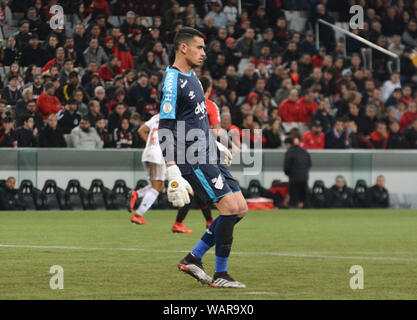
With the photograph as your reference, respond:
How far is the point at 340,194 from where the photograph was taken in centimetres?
2428

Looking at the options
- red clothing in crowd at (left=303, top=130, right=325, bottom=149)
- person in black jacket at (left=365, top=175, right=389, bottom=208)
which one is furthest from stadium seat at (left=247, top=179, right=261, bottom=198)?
person in black jacket at (left=365, top=175, right=389, bottom=208)

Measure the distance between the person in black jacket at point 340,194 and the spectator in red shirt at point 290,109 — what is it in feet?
7.38

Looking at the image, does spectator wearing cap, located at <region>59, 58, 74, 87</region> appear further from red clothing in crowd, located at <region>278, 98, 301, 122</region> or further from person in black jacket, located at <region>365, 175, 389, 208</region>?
person in black jacket, located at <region>365, 175, 389, 208</region>

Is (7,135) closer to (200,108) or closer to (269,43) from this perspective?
(269,43)

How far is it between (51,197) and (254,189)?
491 centimetres

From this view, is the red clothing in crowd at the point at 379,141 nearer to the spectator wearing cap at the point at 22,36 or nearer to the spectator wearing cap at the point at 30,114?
the spectator wearing cap at the point at 30,114

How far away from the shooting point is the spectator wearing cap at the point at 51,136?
71.2 ft

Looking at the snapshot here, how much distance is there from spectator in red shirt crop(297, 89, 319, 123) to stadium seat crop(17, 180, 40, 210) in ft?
25.0

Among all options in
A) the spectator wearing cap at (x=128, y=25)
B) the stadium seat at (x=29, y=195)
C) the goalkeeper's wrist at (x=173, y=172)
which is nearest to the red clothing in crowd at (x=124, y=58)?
the spectator wearing cap at (x=128, y=25)

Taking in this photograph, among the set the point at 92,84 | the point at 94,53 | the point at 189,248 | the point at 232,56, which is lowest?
the point at 189,248

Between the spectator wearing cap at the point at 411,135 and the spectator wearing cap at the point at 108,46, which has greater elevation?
the spectator wearing cap at the point at 108,46

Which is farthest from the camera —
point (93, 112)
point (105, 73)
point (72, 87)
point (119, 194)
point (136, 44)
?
point (136, 44)

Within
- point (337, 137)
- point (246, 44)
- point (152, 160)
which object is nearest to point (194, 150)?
point (152, 160)

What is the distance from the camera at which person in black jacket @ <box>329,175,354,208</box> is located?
950 inches
